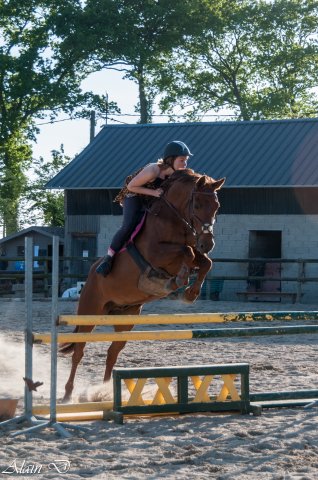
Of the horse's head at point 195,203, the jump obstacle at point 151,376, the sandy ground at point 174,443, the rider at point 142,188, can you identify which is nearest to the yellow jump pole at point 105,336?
the jump obstacle at point 151,376

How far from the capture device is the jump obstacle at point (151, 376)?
712cm

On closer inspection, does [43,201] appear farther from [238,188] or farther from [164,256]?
[164,256]

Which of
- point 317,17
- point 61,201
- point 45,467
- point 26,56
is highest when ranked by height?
point 317,17

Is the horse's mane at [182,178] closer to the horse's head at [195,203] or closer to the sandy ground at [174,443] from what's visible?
the horse's head at [195,203]

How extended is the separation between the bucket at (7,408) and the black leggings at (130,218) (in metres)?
2.14

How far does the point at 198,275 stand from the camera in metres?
8.62

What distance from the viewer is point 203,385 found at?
305 inches

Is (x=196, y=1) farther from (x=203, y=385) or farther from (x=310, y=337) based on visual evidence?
(x=203, y=385)

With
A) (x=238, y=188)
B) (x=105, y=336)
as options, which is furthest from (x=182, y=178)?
(x=238, y=188)

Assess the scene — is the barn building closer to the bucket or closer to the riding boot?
the riding boot

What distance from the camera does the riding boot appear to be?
29.2 feet

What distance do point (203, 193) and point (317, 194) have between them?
766 inches

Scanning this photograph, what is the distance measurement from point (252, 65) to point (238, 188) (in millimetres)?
20006

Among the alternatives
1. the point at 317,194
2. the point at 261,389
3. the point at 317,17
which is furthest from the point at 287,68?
the point at 261,389
